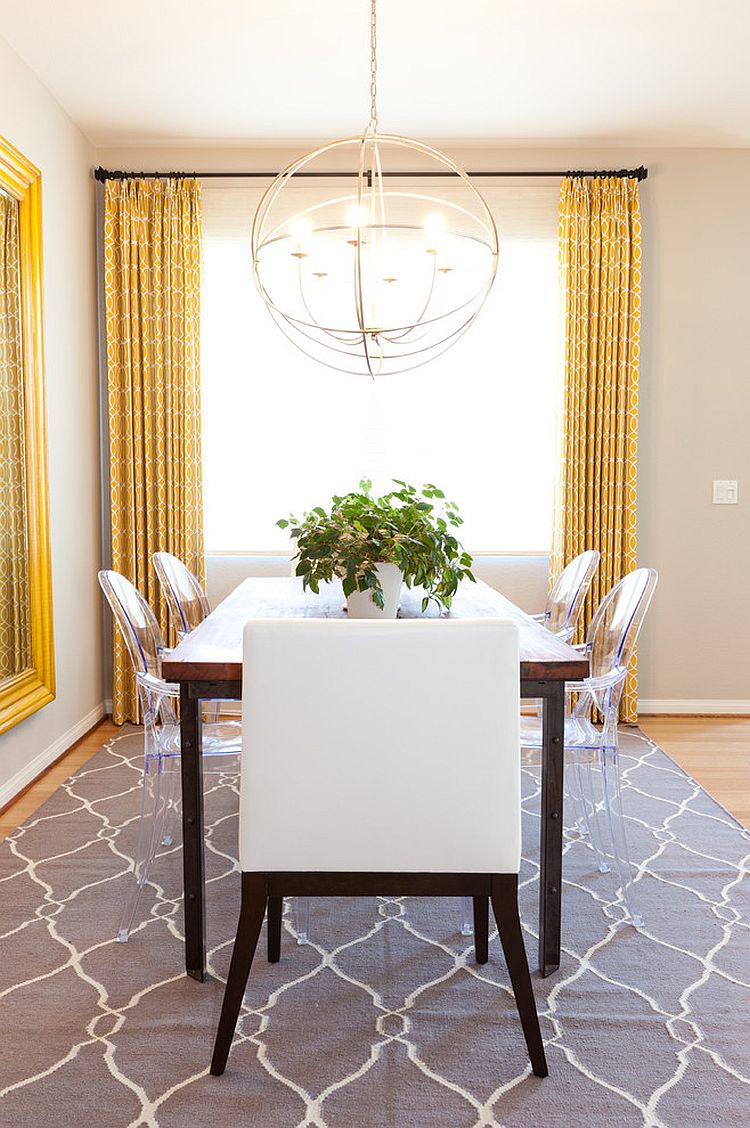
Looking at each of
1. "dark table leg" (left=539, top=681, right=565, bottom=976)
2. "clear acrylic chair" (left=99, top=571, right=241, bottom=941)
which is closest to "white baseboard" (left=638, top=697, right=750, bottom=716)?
"clear acrylic chair" (left=99, top=571, right=241, bottom=941)

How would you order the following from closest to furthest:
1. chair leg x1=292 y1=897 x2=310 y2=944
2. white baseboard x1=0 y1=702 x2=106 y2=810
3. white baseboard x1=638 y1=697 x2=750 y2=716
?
chair leg x1=292 y1=897 x2=310 y2=944, white baseboard x1=0 y1=702 x2=106 y2=810, white baseboard x1=638 y1=697 x2=750 y2=716

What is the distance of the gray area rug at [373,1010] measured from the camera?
1.88 meters

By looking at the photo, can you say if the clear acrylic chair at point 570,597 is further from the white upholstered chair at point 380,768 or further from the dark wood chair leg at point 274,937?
the white upholstered chair at point 380,768

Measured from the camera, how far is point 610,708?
292 centimetres

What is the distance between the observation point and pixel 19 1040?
6.86 feet

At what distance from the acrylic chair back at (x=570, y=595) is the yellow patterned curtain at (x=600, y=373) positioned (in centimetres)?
100

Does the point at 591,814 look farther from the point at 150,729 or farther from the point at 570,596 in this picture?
the point at 150,729

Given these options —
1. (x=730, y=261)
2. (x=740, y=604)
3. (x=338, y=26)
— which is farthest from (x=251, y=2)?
(x=740, y=604)

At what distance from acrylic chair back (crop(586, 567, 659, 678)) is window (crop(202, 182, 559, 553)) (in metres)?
1.80

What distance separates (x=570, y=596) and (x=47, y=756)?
218cm

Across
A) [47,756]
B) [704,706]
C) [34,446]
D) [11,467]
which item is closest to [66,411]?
[34,446]

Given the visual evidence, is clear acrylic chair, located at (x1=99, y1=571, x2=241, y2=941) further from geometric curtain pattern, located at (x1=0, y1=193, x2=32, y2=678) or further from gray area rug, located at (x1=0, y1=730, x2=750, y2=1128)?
geometric curtain pattern, located at (x1=0, y1=193, x2=32, y2=678)

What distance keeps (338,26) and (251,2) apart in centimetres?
34

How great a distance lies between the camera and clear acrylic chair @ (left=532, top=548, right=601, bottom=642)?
3.58m
